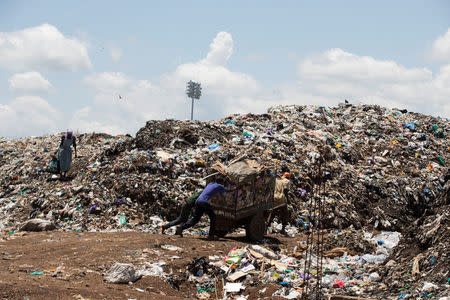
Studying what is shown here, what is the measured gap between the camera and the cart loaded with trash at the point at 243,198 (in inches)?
323

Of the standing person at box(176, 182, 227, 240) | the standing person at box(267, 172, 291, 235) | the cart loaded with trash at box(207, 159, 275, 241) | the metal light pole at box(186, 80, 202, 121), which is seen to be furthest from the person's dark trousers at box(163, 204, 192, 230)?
the metal light pole at box(186, 80, 202, 121)

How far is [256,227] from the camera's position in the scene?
8.55 m

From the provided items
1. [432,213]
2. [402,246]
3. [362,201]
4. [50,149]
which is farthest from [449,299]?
[50,149]

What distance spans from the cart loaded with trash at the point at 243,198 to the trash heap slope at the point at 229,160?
1532 millimetres

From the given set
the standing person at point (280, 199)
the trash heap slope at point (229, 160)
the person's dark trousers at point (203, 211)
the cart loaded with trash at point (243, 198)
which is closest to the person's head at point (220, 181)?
the cart loaded with trash at point (243, 198)

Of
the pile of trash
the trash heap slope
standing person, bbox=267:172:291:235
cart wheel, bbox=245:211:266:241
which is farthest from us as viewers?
the trash heap slope

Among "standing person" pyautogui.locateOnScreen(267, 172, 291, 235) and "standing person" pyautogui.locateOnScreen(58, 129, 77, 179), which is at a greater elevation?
"standing person" pyautogui.locateOnScreen(58, 129, 77, 179)

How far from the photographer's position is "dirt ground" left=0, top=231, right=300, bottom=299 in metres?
4.83

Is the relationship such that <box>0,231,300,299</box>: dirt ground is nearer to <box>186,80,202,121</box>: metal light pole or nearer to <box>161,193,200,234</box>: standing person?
<box>161,193,200,234</box>: standing person

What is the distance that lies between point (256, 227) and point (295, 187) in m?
4.19

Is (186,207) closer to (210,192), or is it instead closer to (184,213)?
(184,213)

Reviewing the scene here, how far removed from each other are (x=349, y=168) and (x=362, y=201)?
1729 mm

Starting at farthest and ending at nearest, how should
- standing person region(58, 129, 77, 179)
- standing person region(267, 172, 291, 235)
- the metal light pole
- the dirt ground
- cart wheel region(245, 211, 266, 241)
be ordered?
the metal light pole → standing person region(58, 129, 77, 179) → standing person region(267, 172, 291, 235) → cart wheel region(245, 211, 266, 241) → the dirt ground

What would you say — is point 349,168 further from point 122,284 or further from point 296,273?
point 122,284
